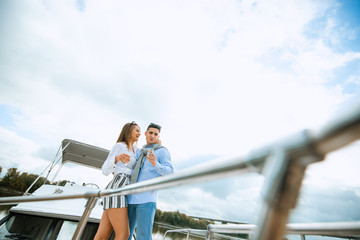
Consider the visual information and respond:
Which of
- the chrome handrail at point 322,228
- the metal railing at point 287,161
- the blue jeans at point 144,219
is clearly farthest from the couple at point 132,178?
the metal railing at point 287,161

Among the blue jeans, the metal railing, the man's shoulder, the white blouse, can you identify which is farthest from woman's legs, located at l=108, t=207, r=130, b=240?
the metal railing

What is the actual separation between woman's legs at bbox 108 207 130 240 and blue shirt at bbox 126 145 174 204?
0.42 ft

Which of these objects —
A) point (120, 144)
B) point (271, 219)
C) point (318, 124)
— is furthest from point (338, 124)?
point (120, 144)

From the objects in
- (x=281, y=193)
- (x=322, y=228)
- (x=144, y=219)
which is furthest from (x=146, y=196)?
(x=281, y=193)

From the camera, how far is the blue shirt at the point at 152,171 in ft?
5.81

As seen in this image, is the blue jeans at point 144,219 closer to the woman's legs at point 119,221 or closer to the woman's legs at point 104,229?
the woman's legs at point 119,221

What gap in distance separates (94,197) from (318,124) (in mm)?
1306

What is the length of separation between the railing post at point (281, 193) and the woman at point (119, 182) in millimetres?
1684

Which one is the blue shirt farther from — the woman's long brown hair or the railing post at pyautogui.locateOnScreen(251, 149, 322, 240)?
the railing post at pyautogui.locateOnScreen(251, 149, 322, 240)

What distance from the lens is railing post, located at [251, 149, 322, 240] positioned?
26 cm

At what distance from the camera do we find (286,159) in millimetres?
260

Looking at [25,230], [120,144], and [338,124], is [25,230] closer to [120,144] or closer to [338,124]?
A: [120,144]

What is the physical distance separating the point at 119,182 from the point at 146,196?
313 millimetres

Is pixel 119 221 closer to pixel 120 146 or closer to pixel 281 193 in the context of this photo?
pixel 120 146
